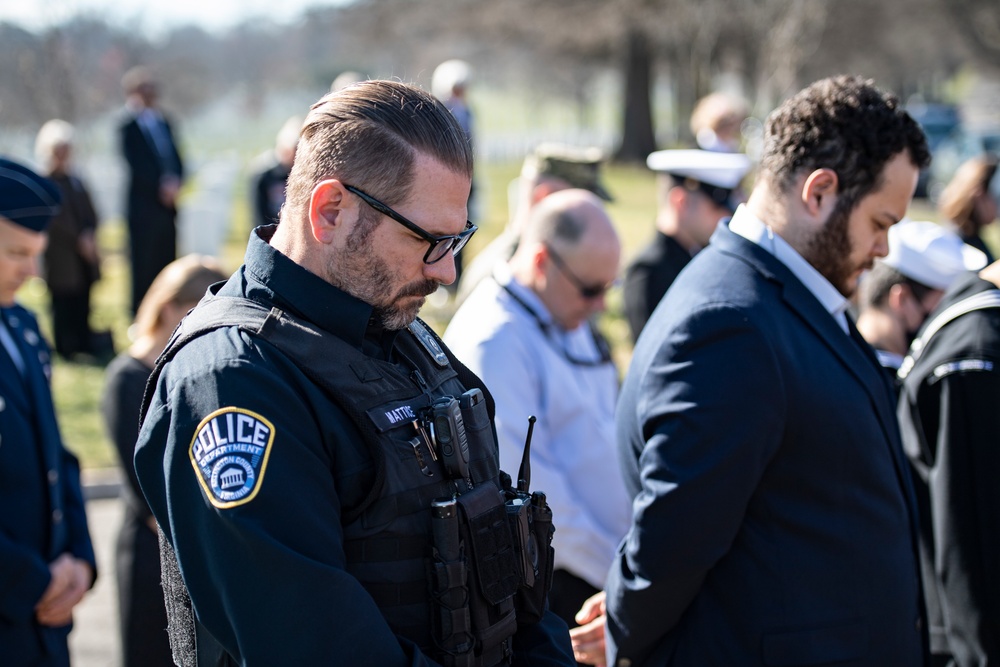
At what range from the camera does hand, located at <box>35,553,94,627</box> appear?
121 inches

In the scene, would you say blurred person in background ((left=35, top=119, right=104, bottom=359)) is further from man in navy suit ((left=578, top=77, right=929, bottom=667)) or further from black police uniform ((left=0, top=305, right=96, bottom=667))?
man in navy suit ((left=578, top=77, right=929, bottom=667))

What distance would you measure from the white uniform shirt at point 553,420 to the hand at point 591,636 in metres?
0.49

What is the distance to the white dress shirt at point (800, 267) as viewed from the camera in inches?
106

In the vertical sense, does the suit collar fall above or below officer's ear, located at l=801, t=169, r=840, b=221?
below

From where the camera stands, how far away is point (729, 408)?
2445mm

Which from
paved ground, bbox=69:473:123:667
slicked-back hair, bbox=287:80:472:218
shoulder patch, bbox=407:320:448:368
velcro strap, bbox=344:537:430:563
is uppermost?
slicked-back hair, bbox=287:80:472:218

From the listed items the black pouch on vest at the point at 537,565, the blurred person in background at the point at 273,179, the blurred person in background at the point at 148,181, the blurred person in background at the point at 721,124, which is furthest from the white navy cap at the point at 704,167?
the blurred person in background at the point at 148,181

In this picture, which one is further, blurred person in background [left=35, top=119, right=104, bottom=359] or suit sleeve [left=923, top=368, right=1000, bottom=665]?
blurred person in background [left=35, top=119, right=104, bottom=359]

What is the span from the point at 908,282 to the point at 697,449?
7.94 ft

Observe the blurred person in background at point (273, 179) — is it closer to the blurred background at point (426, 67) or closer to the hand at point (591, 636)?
the blurred background at point (426, 67)

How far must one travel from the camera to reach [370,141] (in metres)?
1.84

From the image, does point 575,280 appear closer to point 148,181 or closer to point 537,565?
point 537,565

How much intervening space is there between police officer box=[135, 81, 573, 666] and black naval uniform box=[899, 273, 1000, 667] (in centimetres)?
162

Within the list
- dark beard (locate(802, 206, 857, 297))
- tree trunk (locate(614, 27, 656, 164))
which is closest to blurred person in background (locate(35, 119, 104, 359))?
dark beard (locate(802, 206, 857, 297))
